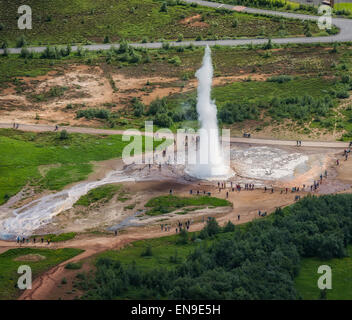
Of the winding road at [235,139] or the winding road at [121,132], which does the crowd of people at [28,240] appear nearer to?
the winding road at [121,132]

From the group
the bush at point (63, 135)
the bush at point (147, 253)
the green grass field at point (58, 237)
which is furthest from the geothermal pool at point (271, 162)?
the green grass field at point (58, 237)

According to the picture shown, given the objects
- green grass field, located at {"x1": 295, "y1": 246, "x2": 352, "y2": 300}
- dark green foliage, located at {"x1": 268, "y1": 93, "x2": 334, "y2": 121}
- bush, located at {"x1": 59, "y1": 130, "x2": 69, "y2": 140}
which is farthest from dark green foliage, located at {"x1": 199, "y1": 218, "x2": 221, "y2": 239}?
dark green foliage, located at {"x1": 268, "y1": 93, "x2": 334, "y2": 121}

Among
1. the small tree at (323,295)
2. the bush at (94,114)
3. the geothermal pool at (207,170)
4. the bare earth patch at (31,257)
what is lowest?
the small tree at (323,295)

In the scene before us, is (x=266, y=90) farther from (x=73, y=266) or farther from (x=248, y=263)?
(x=73, y=266)

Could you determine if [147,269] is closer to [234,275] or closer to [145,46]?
[234,275]

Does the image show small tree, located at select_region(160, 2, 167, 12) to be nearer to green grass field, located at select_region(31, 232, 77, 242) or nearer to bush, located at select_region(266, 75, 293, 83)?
bush, located at select_region(266, 75, 293, 83)
